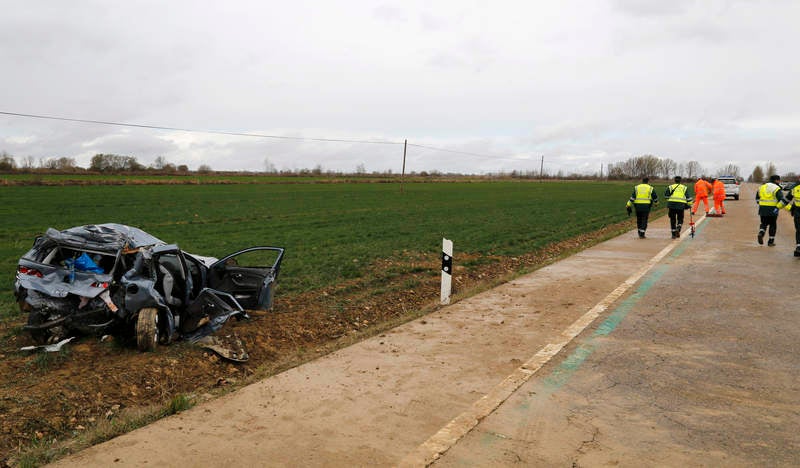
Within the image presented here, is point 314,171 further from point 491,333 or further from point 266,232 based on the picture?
point 491,333

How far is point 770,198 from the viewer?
13.5m

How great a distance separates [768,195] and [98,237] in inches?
578

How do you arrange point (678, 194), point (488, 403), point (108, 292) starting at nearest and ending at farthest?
1. point (488, 403)
2. point (108, 292)
3. point (678, 194)

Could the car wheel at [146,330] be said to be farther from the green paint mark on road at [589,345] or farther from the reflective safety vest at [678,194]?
the reflective safety vest at [678,194]

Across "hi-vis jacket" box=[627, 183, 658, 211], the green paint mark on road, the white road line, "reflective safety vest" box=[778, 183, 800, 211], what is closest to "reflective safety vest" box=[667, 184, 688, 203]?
"hi-vis jacket" box=[627, 183, 658, 211]

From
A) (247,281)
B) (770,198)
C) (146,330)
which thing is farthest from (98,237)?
(770,198)

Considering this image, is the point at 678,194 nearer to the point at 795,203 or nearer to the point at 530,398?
the point at 795,203

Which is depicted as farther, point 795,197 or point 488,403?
point 795,197

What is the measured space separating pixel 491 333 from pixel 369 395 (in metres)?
2.26

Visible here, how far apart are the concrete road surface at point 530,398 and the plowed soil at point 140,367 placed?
589 mm

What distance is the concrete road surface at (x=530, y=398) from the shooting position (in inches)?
141

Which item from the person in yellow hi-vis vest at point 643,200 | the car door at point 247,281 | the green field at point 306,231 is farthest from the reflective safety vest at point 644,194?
the car door at point 247,281

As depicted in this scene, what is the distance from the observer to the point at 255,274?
7660 mm

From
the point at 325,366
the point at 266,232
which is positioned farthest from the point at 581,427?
the point at 266,232
